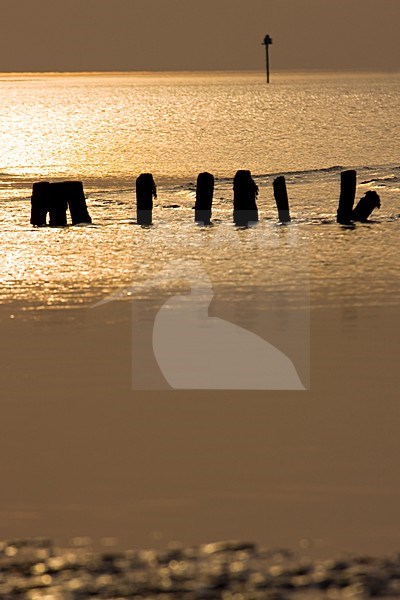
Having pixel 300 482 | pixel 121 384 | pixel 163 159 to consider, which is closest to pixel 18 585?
pixel 300 482

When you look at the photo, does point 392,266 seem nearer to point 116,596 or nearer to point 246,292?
point 246,292

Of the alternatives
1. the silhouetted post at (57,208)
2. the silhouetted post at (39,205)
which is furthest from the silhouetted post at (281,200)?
the silhouetted post at (39,205)

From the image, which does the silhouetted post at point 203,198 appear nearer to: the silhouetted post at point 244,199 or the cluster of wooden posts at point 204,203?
the cluster of wooden posts at point 204,203

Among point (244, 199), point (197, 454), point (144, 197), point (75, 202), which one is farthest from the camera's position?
point (144, 197)

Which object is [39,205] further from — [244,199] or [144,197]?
[244,199]

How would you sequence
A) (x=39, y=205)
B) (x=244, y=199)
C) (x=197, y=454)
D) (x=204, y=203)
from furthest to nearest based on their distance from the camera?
(x=204, y=203)
(x=244, y=199)
(x=39, y=205)
(x=197, y=454)

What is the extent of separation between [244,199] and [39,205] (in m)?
4.66

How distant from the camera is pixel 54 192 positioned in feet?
93.6

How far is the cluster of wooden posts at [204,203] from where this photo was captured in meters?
28.3

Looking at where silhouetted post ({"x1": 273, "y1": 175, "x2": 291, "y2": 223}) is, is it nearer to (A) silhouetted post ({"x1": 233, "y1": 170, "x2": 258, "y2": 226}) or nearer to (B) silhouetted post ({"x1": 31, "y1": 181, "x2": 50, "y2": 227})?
(A) silhouetted post ({"x1": 233, "y1": 170, "x2": 258, "y2": 226})

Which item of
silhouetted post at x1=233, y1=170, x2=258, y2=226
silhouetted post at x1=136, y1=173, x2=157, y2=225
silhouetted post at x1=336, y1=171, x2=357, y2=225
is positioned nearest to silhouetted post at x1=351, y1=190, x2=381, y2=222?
silhouetted post at x1=336, y1=171, x2=357, y2=225

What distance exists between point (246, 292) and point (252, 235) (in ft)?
25.5

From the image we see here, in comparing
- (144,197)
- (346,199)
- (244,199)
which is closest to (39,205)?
(144,197)

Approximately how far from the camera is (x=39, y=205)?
2822 cm
